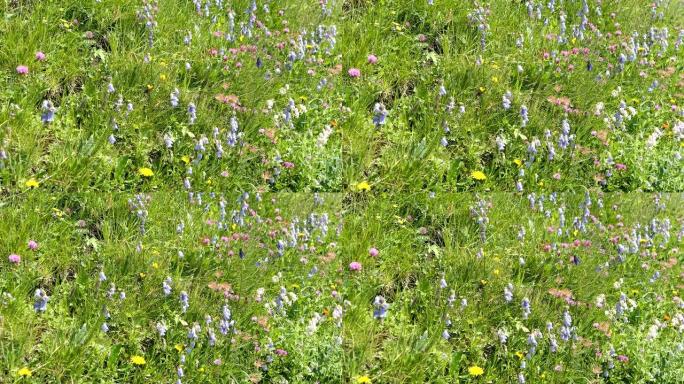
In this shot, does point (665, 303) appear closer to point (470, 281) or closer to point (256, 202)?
point (470, 281)

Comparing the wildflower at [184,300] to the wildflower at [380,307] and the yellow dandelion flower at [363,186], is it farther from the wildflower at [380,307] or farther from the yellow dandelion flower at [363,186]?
the yellow dandelion flower at [363,186]

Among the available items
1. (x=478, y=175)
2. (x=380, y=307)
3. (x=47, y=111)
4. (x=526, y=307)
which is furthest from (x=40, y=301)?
(x=478, y=175)

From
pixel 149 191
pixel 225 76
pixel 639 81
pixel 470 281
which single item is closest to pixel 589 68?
pixel 639 81

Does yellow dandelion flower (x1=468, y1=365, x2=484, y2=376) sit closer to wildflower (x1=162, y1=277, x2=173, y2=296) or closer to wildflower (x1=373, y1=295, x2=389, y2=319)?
wildflower (x1=373, y1=295, x2=389, y2=319)

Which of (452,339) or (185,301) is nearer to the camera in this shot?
(185,301)

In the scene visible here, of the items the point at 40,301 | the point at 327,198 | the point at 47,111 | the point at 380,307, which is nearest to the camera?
the point at 40,301

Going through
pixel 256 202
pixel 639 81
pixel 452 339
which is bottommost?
pixel 452 339

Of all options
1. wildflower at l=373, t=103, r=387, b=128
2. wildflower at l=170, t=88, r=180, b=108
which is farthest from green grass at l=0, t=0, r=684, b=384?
wildflower at l=373, t=103, r=387, b=128

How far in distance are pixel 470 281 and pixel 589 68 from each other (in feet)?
8.16

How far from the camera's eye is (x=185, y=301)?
19.8 ft

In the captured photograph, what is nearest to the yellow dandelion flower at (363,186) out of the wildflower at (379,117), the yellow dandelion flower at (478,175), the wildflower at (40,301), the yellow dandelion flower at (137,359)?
the wildflower at (379,117)

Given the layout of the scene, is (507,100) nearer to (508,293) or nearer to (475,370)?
(508,293)

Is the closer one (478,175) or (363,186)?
(363,186)

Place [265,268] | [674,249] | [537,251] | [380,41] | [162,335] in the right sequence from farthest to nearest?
[380,41] → [674,249] → [537,251] → [265,268] → [162,335]
